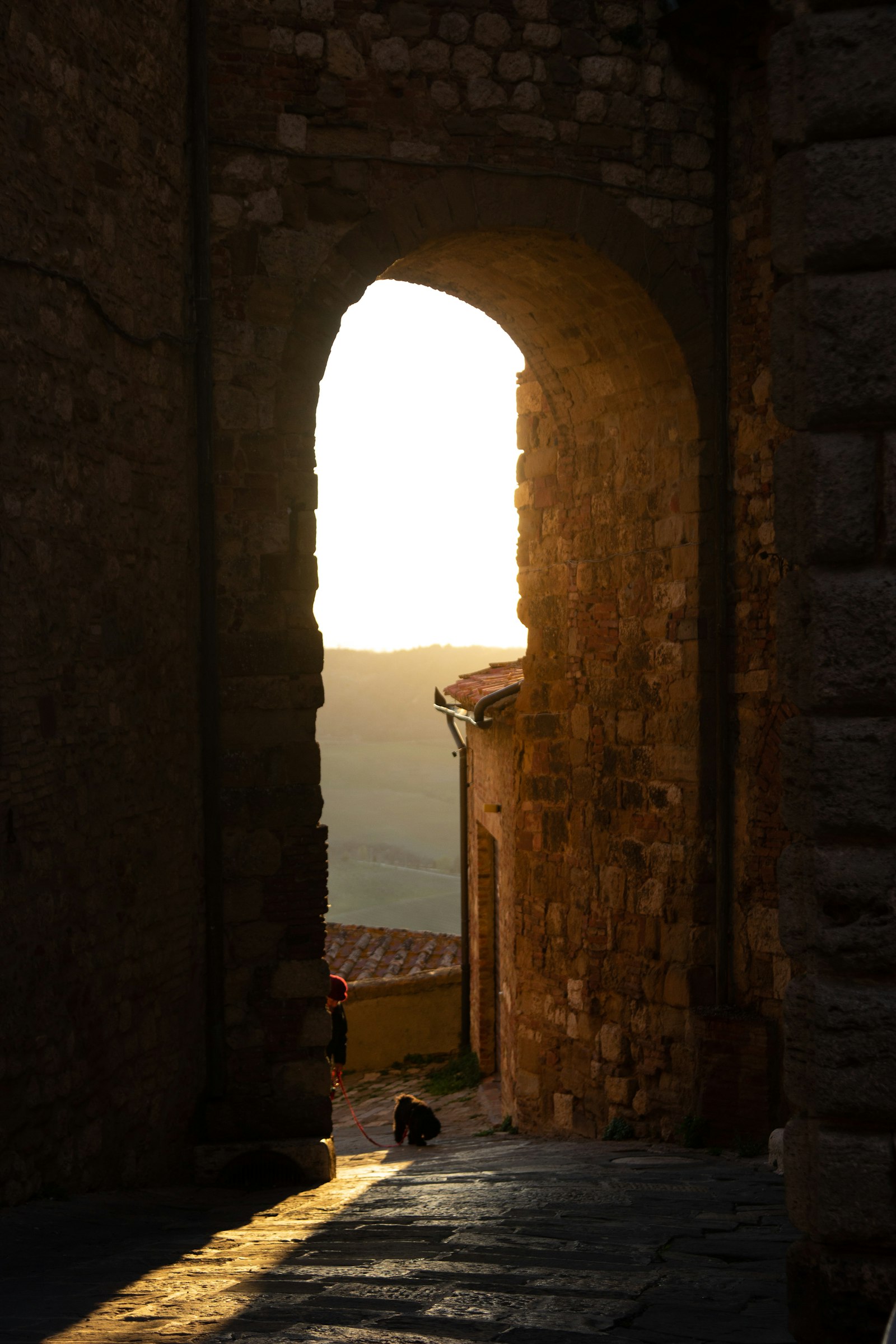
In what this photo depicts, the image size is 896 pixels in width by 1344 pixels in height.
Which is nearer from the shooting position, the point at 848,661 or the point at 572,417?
the point at 848,661

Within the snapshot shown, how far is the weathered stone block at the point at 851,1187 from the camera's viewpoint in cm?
239

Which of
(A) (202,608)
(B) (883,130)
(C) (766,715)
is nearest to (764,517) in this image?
(C) (766,715)

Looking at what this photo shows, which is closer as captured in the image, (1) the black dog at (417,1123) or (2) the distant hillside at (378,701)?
(1) the black dog at (417,1123)

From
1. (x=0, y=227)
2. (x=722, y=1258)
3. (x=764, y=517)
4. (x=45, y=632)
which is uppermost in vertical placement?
(x=0, y=227)

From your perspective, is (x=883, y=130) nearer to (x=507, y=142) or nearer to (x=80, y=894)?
(x=80, y=894)

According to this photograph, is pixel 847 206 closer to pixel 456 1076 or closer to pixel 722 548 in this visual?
pixel 722 548

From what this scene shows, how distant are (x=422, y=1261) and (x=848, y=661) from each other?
2027mm

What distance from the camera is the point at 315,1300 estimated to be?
2.99 meters

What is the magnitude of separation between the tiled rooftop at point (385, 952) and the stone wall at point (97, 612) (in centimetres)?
847

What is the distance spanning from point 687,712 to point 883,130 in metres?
4.35

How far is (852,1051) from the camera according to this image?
2.42 m

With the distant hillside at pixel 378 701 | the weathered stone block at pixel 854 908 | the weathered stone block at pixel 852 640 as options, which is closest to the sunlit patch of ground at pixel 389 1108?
the weathered stone block at pixel 854 908

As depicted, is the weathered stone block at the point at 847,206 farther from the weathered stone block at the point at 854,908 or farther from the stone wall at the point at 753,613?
the stone wall at the point at 753,613

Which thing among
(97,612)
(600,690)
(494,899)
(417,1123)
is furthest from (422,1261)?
(494,899)
